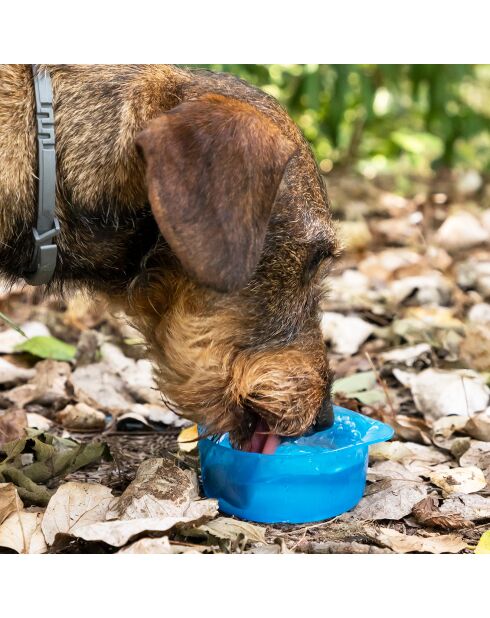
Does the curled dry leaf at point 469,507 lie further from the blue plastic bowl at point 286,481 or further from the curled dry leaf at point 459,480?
the blue plastic bowl at point 286,481

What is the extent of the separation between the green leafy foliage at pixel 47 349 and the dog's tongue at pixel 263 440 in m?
1.88

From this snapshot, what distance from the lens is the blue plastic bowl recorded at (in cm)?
341

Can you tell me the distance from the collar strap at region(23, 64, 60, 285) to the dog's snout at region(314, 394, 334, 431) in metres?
1.16

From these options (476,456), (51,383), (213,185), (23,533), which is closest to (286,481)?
(23,533)

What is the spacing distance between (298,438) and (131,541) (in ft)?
2.70

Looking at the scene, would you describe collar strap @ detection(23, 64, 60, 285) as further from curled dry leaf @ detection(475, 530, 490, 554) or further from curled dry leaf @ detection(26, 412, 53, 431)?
curled dry leaf @ detection(475, 530, 490, 554)

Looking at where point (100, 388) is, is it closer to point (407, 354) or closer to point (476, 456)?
point (407, 354)

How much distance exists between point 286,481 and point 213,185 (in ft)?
4.00

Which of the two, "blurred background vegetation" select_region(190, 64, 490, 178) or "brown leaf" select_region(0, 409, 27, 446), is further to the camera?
"blurred background vegetation" select_region(190, 64, 490, 178)

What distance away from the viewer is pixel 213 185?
2834mm

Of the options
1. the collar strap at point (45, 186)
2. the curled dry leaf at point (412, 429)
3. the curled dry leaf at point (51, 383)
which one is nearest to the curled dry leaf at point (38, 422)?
the curled dry leaf at point (51, 383)

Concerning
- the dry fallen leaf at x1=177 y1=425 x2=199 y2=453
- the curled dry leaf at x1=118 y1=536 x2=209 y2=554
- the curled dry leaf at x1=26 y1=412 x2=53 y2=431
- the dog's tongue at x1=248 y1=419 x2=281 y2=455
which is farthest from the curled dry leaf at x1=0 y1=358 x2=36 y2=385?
the curled dry leaf at x1=118 y1=536 x2=209 y2=554

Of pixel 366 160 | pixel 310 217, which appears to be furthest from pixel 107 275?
pixel 366 160

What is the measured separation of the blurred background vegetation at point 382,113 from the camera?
308 inches
